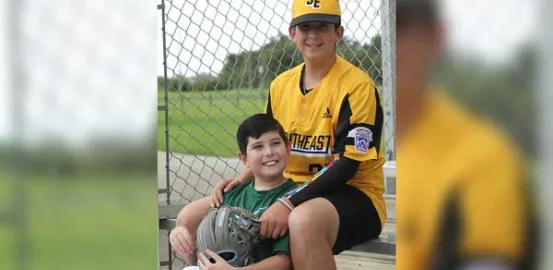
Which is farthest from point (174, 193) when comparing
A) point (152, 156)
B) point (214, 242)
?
point (152, 156)

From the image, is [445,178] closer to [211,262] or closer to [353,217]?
[353,217]

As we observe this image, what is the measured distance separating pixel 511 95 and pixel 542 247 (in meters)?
0.30

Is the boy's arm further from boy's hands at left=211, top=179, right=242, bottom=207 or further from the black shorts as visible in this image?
boy's hands at left=211, top=179, right=242, bottom=207

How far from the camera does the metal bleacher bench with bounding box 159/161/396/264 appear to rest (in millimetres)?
2744

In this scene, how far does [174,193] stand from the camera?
3.70 meters

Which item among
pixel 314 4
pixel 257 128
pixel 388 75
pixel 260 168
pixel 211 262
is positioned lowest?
pixel 211 262

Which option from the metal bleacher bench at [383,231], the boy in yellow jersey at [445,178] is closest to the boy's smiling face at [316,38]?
the metal bleacher bench at [383,231]

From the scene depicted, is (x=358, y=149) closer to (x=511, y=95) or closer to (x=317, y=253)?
(x=317, y=253)

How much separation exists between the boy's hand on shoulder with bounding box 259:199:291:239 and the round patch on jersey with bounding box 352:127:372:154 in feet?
1.06

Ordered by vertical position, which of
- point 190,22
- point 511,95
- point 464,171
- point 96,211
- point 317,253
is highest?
point 190,22

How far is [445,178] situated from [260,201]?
1139mm

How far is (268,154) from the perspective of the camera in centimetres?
273

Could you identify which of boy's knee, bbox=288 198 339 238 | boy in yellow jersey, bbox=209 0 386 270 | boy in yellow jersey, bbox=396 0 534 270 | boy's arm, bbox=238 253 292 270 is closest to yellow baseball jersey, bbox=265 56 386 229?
boy in yellow jersey, bbox=209 0 386 270

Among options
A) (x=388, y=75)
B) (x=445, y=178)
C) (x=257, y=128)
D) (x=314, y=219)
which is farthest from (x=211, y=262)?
(x=388, y=75)
